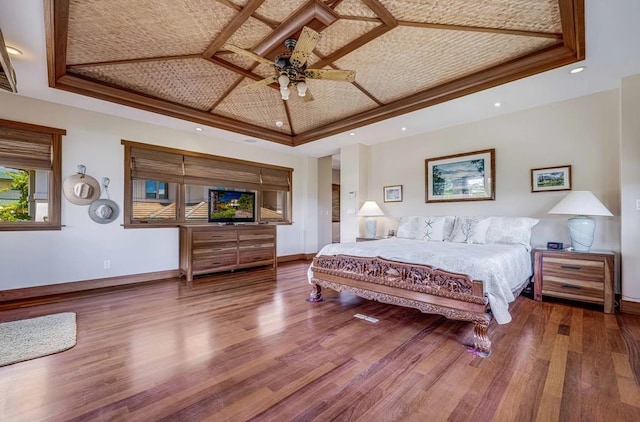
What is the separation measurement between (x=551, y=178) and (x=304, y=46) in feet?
12.2

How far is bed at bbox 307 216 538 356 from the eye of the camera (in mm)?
2252

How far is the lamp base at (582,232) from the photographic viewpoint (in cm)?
328

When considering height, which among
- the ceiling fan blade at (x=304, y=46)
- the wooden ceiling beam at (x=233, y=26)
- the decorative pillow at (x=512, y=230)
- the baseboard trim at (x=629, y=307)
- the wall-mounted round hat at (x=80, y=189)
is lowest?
the baseboard trim at (x=629, y=307)

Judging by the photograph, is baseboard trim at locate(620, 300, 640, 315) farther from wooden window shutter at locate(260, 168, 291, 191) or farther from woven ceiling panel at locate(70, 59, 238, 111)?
wooden window shutter at locate(260, 168, 291, 191)

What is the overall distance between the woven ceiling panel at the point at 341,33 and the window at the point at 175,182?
130 inches

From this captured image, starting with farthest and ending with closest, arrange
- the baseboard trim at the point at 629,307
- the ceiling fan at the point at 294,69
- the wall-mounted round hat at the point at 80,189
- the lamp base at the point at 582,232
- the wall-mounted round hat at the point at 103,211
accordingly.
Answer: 1. the wall-mounted round hat at the point at 103,211
2. the wall-mounted round hat at the point at 80,189
3. the lamp base at the point at 582,232
4. the baseboard trim at the point at 629,307
5. the ceiling fan at the point at 294,69

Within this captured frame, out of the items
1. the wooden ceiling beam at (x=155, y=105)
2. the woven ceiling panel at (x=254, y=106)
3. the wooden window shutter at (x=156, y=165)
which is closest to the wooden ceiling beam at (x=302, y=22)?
the woven ceiling panel at (x=254, y=106)

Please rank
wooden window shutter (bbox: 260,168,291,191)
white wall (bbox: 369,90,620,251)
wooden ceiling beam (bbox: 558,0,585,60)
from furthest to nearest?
1. wooden window shutter (bbox: 260,168,291,191)
2. white wall (bbox: 369,90,620,251)
3. wooden ceiling beam (bbox: 558,0,585,60)

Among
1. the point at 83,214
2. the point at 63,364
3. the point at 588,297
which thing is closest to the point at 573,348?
the point at 588,297

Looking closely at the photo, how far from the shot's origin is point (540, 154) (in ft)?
12.9

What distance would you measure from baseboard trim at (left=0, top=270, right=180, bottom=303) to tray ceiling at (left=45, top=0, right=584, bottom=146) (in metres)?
2.57

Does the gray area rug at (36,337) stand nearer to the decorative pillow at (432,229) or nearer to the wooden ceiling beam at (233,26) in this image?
the wooden ceiling beam at (233,26)

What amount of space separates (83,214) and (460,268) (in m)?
4.88

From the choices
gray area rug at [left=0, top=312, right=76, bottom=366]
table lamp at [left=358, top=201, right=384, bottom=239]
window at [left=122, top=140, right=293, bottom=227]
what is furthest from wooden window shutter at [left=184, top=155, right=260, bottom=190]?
gray area rug at [left=0, top=312, right=76, bottom=366]
